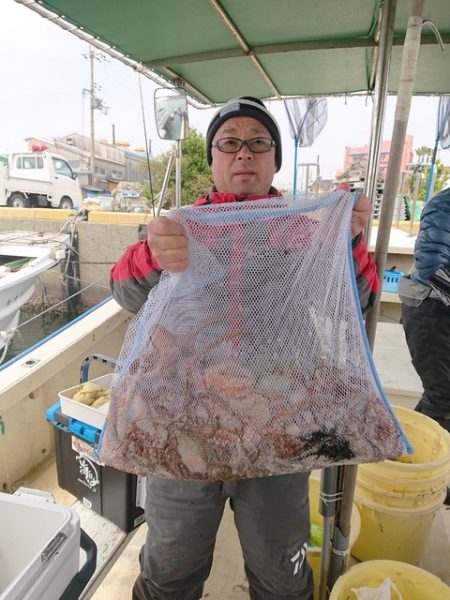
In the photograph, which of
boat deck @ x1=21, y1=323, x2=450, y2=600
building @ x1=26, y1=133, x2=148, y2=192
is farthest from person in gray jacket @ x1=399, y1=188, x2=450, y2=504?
building @ x1=26, y1=133, x2=148, y2=192

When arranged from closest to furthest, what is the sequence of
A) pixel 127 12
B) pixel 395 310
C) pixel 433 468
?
pixel 433 468 < pixel 127 12 < pixel 395 310

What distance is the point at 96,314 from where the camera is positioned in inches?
121

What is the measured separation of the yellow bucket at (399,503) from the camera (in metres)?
1.48

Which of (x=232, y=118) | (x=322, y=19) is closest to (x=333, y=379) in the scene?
(x=232, y=118)

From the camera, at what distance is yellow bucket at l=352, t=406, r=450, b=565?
1.48 metres

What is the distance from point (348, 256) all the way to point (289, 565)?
954mm

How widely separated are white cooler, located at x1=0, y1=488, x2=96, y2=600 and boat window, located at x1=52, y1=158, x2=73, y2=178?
15295mm

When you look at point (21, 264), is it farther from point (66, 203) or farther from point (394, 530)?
point (66, 203)

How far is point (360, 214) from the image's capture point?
0.93 m

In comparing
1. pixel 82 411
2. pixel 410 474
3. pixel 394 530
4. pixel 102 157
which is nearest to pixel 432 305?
pixel 410 474

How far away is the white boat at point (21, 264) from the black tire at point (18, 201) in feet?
20.6

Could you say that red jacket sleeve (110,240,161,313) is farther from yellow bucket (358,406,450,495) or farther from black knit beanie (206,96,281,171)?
yellow bucket (358,406,450,495)

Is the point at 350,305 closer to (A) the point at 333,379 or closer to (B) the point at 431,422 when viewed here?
(A) the point at 333,379

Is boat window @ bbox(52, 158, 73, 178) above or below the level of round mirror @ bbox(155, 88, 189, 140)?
above
